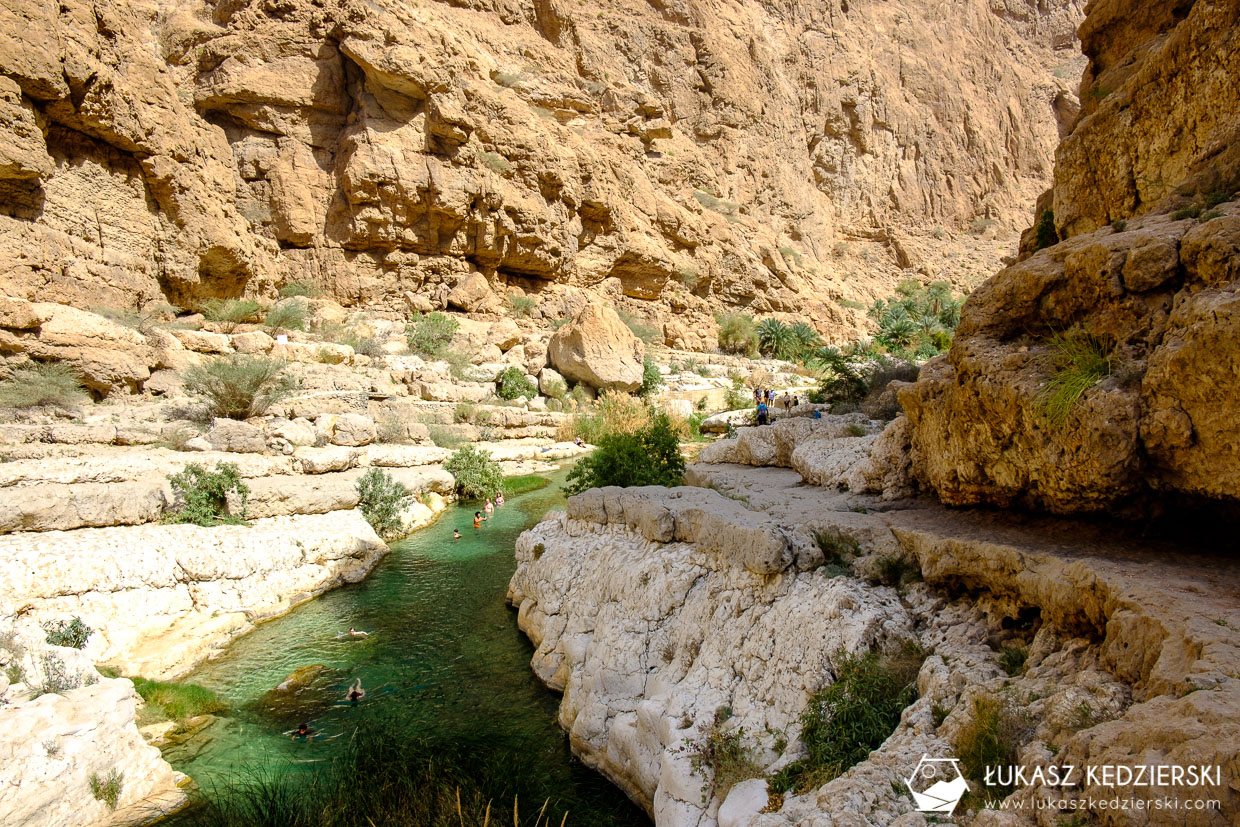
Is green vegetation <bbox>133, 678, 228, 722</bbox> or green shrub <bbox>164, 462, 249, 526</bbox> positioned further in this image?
green shrub <bbox>164, 462, 249, 526</bbox>

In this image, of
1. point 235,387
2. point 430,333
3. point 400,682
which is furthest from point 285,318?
point 400,682

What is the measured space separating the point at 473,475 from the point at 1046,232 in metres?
13.3

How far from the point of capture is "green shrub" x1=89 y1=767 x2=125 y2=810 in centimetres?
496

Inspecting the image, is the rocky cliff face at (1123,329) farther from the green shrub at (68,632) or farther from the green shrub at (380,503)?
the green shrub at (380,503)

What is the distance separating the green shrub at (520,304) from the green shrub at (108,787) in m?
26.8

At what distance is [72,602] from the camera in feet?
25.0

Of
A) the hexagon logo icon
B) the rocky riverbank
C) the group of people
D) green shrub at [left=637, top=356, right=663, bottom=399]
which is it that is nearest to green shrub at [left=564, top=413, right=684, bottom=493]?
the rocky riverbank

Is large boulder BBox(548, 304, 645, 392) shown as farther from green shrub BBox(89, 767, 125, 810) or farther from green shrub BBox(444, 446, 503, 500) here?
green shrub BBox(89, 767, 125, 810)

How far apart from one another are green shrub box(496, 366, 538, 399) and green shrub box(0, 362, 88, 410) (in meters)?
12.4

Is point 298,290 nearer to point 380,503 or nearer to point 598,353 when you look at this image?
point 598,353

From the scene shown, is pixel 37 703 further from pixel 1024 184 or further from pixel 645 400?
pixel 1024 184

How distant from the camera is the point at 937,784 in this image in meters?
3.00

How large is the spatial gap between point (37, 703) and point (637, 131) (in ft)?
131

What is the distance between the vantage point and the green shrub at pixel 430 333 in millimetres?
24734
